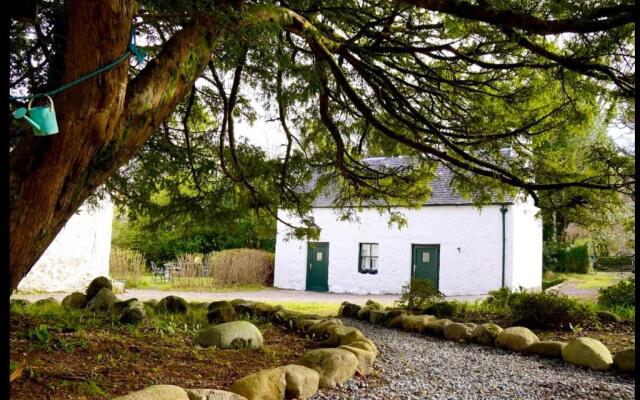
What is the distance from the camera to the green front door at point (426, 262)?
1900 cm

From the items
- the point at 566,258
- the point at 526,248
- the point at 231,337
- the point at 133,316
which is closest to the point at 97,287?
the point at 133,316

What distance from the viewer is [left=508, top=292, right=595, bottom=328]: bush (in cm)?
818

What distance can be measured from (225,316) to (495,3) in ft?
18.5

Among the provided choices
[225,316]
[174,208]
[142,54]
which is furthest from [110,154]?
[225,316]

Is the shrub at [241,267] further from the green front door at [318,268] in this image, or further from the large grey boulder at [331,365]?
the large grey boulder at [331,365]

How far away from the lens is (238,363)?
4754 millimetres

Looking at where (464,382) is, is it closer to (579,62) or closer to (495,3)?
(579,62)

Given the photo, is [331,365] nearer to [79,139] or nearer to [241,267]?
[79,139]

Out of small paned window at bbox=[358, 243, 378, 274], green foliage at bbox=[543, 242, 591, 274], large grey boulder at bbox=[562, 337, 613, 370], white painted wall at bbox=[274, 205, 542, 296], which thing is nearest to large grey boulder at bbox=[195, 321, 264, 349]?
large grey boulder at bbox=[562, 337, 613, 370]

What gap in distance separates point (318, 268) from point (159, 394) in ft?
61.5

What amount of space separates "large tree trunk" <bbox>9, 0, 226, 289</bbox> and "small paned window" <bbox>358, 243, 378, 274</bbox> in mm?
18160

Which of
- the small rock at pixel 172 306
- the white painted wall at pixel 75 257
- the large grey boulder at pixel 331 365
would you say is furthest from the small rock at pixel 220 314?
the white painted wall at pixel 75 257

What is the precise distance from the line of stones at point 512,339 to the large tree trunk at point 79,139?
5495 mm

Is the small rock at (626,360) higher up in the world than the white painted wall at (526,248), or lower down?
lower down
